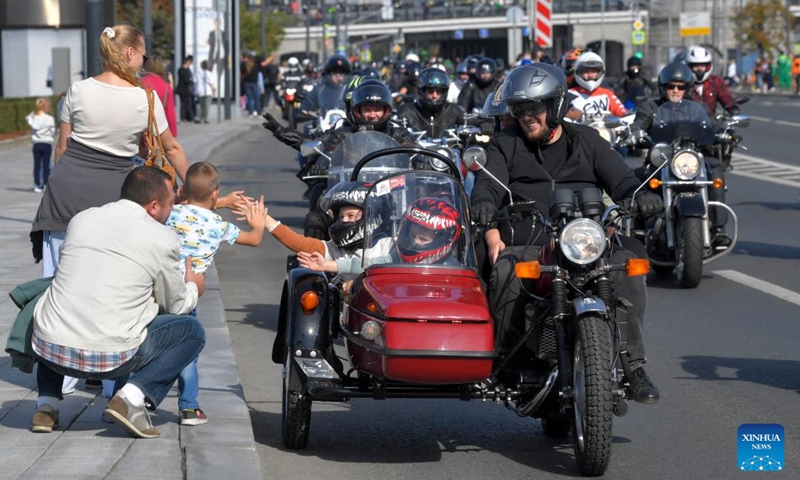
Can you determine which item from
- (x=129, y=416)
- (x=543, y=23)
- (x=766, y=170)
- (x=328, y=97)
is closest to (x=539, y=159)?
(x=129, y=416)

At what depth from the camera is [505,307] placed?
6859 millimetres

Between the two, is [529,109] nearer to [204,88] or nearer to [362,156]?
[362,156]

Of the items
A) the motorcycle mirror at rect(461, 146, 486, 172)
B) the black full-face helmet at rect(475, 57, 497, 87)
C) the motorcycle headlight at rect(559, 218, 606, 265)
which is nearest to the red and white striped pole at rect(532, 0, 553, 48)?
the black full-face helmet at rect(475, 57, 497, 87)

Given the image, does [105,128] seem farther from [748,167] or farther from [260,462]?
[748,167]

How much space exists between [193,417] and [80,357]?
0.69 m

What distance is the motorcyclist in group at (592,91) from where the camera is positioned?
1463cm

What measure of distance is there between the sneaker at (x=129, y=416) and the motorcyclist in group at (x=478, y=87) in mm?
14270

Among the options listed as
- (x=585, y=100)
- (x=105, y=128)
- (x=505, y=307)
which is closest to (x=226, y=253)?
(x=585, y=100)

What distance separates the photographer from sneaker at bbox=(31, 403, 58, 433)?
22.0ft

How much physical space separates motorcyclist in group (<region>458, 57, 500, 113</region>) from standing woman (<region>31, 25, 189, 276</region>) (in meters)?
13.0

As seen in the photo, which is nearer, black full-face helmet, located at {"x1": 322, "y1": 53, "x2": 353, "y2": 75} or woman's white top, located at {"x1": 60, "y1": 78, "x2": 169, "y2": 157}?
Answer: woman's white top, located at {"x1": 60, "y1": 78, "x2": 169, "y2": 157}

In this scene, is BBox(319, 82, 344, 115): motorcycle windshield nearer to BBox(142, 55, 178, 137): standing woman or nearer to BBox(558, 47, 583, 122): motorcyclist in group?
BBox(558, 47, 583, 122): motorcyclist in group

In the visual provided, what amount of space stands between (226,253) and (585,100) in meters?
3.77

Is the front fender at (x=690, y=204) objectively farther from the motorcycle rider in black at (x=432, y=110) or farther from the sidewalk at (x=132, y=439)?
the sidewalk at (x=132, y=439)
